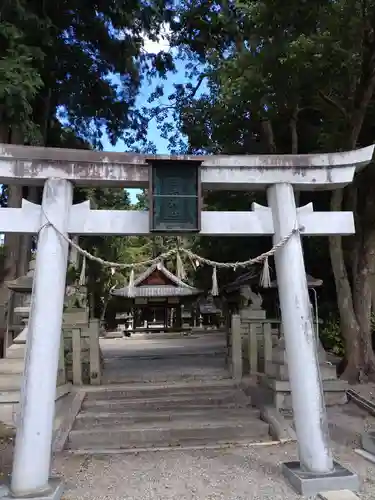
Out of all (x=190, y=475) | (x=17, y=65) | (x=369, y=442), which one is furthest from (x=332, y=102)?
(x=190, y=475)

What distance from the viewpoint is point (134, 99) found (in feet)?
49.0

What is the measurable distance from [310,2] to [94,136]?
9.19m

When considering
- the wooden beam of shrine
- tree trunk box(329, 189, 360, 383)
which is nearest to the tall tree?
tree trunk box(329, 189, 360, 383)

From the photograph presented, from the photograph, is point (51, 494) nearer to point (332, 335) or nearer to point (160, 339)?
point (332, 335)

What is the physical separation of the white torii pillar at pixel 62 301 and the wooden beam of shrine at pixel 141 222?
0.4 inches

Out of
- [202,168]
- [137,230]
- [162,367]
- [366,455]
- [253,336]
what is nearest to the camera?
[137,230]

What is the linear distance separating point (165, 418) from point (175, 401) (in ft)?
2.01

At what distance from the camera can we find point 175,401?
7.81 m

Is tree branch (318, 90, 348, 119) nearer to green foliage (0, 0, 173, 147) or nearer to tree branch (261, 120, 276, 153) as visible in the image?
tree branch (261, 120, 276, 153)

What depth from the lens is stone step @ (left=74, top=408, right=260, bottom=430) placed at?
277 inches

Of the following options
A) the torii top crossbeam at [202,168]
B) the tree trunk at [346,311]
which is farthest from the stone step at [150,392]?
the torii top crossbeam at [202,168]

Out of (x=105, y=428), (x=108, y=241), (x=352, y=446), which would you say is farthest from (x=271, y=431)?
(x=108, y=241)

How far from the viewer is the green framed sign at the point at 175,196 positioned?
4969 millimetres

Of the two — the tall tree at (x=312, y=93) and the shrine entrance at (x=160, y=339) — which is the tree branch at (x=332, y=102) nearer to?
the tall tree at (x=312, y=93)
